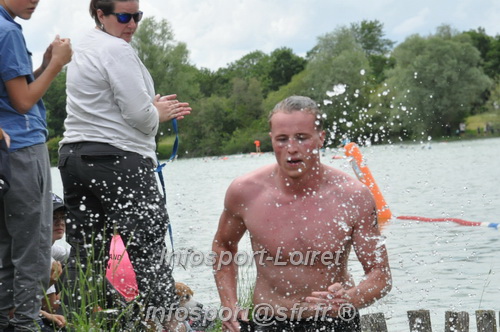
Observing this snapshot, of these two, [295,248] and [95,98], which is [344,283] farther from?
[95,98]

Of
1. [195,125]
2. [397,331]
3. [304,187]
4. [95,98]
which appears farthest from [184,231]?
[195,125]

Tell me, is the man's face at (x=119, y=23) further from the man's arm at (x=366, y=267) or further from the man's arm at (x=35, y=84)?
the man's arm at (x=366, y=267)

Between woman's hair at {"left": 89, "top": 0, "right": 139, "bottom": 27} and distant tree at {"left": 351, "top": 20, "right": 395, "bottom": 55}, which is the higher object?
distant tree at {"left": 351, "top": 20, "right": 395, "bottom": 55}

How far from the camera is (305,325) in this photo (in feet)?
13.1

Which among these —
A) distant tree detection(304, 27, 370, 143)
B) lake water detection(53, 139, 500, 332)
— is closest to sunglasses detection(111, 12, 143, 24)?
lake water detection(53, 139, 500, 332)

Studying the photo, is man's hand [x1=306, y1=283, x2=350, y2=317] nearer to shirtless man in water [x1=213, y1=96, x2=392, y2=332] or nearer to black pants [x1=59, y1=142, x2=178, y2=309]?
shirtless man in water [x1=213, y1=96, x2=392, y2=332]

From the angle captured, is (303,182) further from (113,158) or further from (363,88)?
(363,88)

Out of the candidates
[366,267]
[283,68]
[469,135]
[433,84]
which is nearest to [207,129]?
[433,84]

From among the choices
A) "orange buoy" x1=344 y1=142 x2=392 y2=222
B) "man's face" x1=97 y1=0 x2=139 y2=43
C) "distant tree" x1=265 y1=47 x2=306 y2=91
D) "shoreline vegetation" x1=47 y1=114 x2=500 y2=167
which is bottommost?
"shoreline vegetation" x1=47 y1=114 x2=500 y2=167

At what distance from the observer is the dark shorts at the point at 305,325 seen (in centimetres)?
395

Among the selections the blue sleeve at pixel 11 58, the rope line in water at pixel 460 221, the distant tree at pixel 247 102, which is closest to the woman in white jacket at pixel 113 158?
the blue sleeve at pixel 11 58

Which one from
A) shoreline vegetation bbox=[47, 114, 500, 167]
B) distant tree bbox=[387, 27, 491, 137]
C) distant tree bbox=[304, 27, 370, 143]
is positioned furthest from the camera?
shoreline vegetation bbox=[47, 114, 500, 167]

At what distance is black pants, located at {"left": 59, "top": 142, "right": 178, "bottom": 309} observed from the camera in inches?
197

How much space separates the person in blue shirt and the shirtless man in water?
1.04 m
